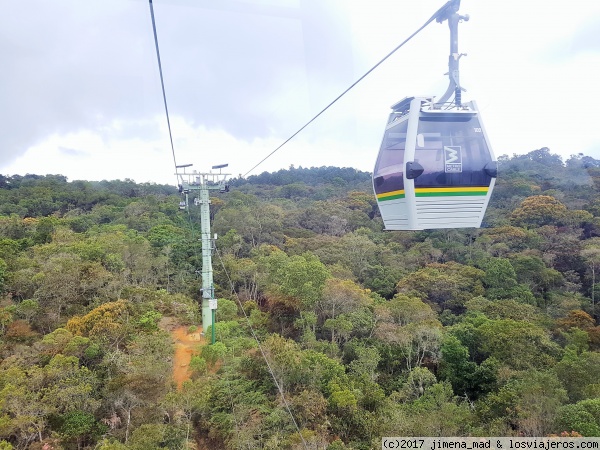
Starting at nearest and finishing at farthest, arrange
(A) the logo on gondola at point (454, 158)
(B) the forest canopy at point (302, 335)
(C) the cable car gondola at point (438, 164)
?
1. (C) the cable car gondola at point (438, 164)
2. (A) the logo on gondola at point (454, 158)
3. (B) the forest canopy at point (302, 335)

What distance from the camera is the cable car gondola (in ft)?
11.3

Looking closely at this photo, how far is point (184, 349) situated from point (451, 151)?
10.2 meters

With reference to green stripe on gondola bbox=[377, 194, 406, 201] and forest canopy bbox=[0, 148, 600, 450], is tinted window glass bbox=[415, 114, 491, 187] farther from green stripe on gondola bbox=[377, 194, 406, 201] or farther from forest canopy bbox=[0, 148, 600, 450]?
forest canopy bbox=[0, 148, 600, 450]

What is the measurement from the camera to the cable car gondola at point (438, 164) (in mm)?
3441

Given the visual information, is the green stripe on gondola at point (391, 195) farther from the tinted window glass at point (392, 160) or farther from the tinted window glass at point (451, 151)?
the tinted window glass at point (451, 151)

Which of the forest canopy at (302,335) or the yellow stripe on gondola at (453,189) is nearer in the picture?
the yellow stripe on gondola at (453,189)

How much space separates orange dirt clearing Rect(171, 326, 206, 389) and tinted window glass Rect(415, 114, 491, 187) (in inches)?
334

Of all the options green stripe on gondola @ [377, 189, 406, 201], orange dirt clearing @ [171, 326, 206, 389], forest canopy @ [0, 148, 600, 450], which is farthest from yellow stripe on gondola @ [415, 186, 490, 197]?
orange dirt clearing @ [171, 326, 206, 389]

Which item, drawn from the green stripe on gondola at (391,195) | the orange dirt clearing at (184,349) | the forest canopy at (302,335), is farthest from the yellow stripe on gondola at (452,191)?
the orange dirt clearing at (184,349)

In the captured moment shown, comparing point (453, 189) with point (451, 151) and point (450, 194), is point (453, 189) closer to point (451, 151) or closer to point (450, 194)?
point (450, 194)

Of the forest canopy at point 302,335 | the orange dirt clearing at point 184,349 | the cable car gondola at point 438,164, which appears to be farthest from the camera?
the orange dirt clearing at point 184,349

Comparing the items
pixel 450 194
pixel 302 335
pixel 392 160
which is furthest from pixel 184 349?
pixel 450 194

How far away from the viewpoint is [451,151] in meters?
3.57

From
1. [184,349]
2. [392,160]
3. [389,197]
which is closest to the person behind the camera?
[392,160]
